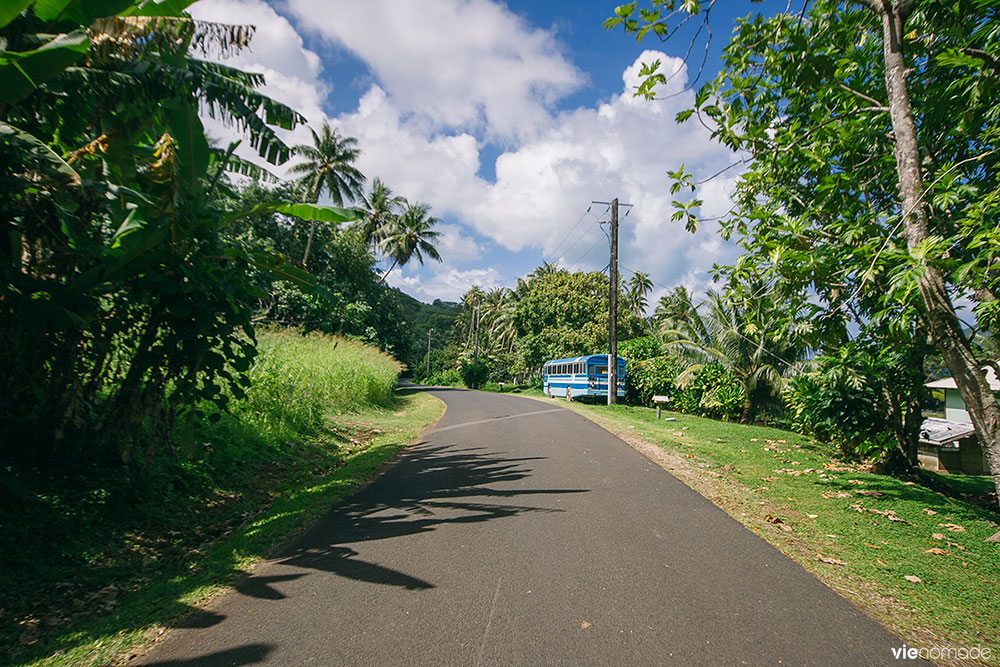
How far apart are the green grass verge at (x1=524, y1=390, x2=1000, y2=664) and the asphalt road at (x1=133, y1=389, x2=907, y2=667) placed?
325mm

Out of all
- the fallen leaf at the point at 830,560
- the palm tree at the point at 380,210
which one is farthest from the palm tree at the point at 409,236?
the fallen leaf at the point at 830,560

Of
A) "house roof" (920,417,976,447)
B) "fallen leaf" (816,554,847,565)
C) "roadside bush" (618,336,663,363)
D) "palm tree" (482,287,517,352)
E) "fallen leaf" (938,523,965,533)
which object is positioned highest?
"palm tree" (482,287,517,352)

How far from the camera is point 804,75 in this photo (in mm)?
6535

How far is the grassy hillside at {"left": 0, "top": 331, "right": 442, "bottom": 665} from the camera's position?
3416 millimetres

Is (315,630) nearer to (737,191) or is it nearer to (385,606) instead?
(385,606)

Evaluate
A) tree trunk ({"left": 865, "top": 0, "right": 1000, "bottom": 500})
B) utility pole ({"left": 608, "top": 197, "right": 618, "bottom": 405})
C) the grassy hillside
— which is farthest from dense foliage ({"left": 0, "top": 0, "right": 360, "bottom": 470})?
utility pole ({"left": 608, "top": 197, "right": 618, "bottom": 405})

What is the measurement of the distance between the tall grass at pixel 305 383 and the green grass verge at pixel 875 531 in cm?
716

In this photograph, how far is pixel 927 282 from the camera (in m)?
5.35

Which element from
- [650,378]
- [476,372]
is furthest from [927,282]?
[476,372]

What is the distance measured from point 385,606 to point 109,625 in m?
1.81

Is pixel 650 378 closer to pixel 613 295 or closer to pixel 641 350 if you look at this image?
pixel 641 350

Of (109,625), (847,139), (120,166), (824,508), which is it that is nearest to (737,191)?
(847,139)

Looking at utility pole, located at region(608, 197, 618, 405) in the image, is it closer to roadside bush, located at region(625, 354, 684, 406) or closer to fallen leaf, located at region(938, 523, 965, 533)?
roadside bush, located at region(625, 354, 684, 406)

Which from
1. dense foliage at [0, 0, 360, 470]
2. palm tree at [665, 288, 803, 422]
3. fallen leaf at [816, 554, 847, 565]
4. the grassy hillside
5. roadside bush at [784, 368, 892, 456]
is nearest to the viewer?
the grassy hillside
